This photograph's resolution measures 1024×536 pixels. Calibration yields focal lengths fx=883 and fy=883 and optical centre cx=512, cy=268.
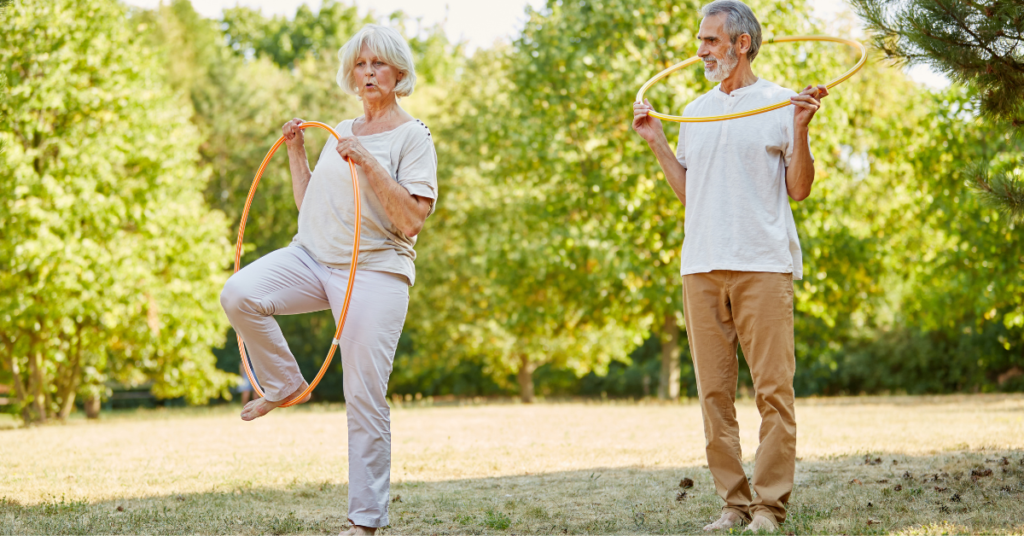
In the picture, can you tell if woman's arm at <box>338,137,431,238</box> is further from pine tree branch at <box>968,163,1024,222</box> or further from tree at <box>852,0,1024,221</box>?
pine tree branch at <box>968,163,1024,222</box>

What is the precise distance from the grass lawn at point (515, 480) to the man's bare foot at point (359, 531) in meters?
0.56

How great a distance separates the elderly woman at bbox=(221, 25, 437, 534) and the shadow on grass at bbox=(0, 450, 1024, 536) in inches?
25.8

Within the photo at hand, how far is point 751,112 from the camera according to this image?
395cm

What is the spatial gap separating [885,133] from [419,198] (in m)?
16.0

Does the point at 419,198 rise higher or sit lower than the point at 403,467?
higher

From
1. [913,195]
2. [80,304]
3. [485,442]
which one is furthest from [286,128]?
[913,195]

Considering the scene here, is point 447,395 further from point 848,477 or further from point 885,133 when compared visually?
point 848,477

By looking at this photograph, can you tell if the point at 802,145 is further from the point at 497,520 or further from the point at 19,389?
the point at 19,389

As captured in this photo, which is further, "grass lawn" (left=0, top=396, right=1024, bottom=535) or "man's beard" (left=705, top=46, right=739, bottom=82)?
"grass lawn" (left=0, top=396, right=1024, bottom=535)

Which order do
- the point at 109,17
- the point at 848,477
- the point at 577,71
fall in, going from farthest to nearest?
the point at 577,71
the point at 109,17
the point at 848,477

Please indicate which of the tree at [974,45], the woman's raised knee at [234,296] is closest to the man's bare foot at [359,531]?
the woman's raised knee at [234,296]

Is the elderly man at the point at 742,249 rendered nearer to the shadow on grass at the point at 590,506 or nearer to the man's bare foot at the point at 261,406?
the shadow on grass at the point at 590,506

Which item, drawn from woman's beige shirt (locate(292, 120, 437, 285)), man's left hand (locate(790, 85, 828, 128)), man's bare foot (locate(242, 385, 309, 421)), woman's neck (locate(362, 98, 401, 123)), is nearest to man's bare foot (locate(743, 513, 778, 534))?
man's left hand (locate(790, 85, 828, 128))

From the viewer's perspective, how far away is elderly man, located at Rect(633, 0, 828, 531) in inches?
156
